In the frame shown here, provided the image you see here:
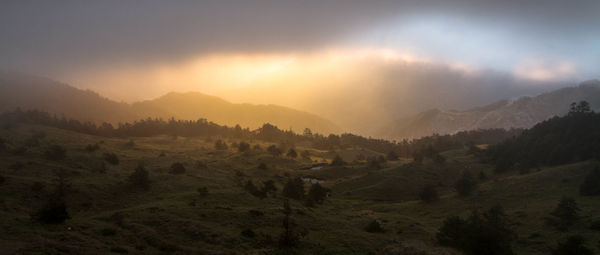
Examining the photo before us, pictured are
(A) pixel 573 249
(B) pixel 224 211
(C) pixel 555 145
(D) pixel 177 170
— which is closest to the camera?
(A) pixel 573 249

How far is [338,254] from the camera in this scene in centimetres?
4528

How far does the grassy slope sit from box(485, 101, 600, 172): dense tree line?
26.4m

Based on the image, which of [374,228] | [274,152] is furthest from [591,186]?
[274,152]

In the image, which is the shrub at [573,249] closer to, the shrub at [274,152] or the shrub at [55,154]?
the shrub at [55,154]

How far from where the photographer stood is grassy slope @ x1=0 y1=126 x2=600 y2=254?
1602 inches

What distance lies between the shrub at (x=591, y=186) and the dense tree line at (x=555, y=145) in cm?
3812

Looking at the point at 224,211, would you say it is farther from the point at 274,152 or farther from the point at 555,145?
the point at 555,145

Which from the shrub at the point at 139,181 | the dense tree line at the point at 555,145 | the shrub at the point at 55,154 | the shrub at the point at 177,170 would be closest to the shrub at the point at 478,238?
the shrub at the point at 139,181

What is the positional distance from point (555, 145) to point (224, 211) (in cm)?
14850

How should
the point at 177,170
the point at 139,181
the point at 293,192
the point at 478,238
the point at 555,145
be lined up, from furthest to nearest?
the point at 555,145
the point at 177,170
the point at 293,192
the point at 139,181
the point at 478,238

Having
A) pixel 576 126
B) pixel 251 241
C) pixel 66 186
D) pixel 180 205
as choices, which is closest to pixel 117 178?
pixel 66 186

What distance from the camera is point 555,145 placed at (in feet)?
507

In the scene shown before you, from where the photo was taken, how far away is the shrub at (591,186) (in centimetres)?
9370

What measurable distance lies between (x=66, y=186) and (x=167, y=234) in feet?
116
